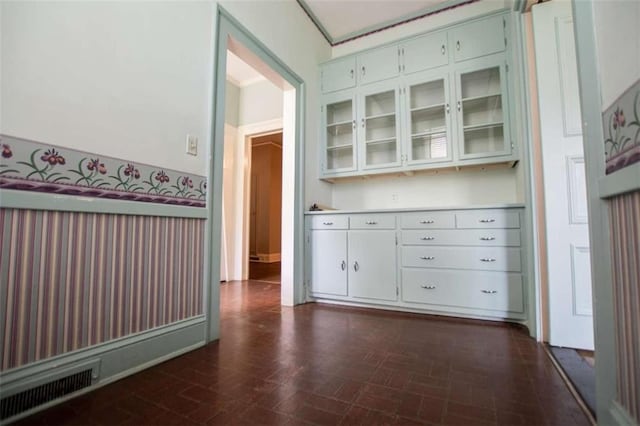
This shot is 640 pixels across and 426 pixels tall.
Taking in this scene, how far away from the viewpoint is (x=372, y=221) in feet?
8.27

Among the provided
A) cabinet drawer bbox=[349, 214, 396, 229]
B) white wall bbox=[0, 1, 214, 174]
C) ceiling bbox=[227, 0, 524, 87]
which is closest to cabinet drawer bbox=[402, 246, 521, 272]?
cabinet drawer bbox=[349, 214, 396, 229]

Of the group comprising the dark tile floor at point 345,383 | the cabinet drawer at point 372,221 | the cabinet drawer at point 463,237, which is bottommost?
the dark tile floor at point 345,383

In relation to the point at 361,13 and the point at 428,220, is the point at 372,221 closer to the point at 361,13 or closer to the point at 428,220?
the point at 428,220

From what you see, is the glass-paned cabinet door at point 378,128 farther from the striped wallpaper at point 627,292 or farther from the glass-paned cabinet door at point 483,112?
the striped wallpaper at point 627,292

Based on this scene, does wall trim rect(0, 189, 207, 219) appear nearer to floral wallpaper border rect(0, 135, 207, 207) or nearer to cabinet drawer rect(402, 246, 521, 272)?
floral wallpaper border rect(0, 135, 207, 207)

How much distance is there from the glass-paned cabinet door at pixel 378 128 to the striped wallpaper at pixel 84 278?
1.94m

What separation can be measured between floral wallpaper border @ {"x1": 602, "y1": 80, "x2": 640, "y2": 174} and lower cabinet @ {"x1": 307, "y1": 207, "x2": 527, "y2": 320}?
4.48 feet

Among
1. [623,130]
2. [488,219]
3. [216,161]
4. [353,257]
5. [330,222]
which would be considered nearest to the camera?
[623,130]

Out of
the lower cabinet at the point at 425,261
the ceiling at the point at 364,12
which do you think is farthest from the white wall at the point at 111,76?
the ceiling at the point at 364,12

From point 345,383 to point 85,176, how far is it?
1.42 metres

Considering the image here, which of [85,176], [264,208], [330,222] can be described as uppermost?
[264,208]

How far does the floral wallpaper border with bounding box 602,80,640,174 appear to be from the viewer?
2.34 feet

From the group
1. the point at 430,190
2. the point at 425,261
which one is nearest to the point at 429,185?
the point at 430,190

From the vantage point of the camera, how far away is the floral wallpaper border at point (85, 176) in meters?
1.02
